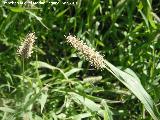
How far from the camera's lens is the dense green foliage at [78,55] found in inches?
67.5

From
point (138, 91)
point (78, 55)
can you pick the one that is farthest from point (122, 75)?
point (78, 55)

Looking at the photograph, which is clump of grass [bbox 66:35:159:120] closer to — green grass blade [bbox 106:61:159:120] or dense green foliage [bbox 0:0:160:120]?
green grass blade [bbox 106:61:159:120]

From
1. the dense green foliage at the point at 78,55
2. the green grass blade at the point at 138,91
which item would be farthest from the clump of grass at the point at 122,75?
the dense green foliage at the point at 78,55

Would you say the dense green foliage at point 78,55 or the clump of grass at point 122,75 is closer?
the clump of grass at point 122,75

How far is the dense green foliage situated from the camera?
5.63 ft

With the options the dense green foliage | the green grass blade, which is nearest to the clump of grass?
the green grass blade

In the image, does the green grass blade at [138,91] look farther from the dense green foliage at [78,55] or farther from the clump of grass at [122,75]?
the dense green foliage at [78,55]

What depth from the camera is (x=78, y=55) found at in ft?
6.32

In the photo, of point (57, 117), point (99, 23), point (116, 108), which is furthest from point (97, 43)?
point (57, 117)

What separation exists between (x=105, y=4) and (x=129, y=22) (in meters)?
0.18

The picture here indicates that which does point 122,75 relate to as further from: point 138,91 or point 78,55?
point 78,55

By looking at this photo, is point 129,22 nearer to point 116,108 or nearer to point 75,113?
point 116,108

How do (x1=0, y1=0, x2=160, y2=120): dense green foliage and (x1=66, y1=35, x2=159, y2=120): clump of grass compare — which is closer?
(x1=66, y1=35, x2=159, y2=120): clump of grass

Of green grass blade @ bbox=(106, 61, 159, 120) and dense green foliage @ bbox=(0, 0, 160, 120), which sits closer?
green grass blade @ bbox=(106, 61, 159, 120)
